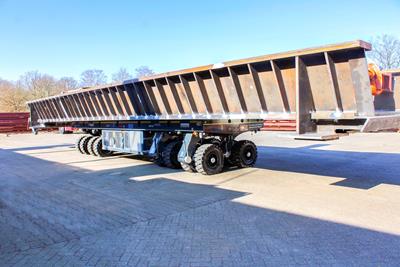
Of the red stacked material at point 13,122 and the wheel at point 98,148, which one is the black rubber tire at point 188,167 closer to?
the wheel at point 98,148

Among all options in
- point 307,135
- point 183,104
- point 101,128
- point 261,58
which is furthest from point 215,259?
point 101,128

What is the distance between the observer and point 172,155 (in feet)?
32.2

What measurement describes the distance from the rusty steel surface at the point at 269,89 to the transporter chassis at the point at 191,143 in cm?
49

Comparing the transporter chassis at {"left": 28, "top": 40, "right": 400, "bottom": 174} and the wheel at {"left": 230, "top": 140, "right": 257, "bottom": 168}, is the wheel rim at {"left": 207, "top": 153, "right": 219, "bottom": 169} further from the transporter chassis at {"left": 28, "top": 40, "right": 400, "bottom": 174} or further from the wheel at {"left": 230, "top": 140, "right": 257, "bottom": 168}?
the wheel at {"left": 230, "top": 140, "right": 257, "bottom": 168}

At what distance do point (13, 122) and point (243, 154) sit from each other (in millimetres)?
27014

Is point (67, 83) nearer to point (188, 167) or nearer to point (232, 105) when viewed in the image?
point (188, 167)

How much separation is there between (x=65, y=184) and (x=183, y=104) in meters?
3.36

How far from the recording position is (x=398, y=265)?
12.1 ft

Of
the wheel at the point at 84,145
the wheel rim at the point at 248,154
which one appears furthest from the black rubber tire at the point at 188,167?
the wheel at the point at 84,145

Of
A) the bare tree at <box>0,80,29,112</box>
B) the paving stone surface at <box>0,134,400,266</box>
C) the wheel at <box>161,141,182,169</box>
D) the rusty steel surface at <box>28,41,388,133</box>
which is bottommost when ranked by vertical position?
the paving stone surface at <box>0,134,400,266</box>

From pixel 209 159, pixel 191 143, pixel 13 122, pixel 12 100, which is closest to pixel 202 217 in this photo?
pixel 209 159

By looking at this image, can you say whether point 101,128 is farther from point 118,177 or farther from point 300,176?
point 300,176

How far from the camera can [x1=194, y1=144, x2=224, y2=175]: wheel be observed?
8766 mm

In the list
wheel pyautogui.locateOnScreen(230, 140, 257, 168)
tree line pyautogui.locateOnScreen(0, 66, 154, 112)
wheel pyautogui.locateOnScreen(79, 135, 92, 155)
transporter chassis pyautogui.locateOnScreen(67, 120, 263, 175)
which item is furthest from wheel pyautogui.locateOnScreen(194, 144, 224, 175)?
tree line pyautogui.locateOnScreen(0, 66, 154, 112)
